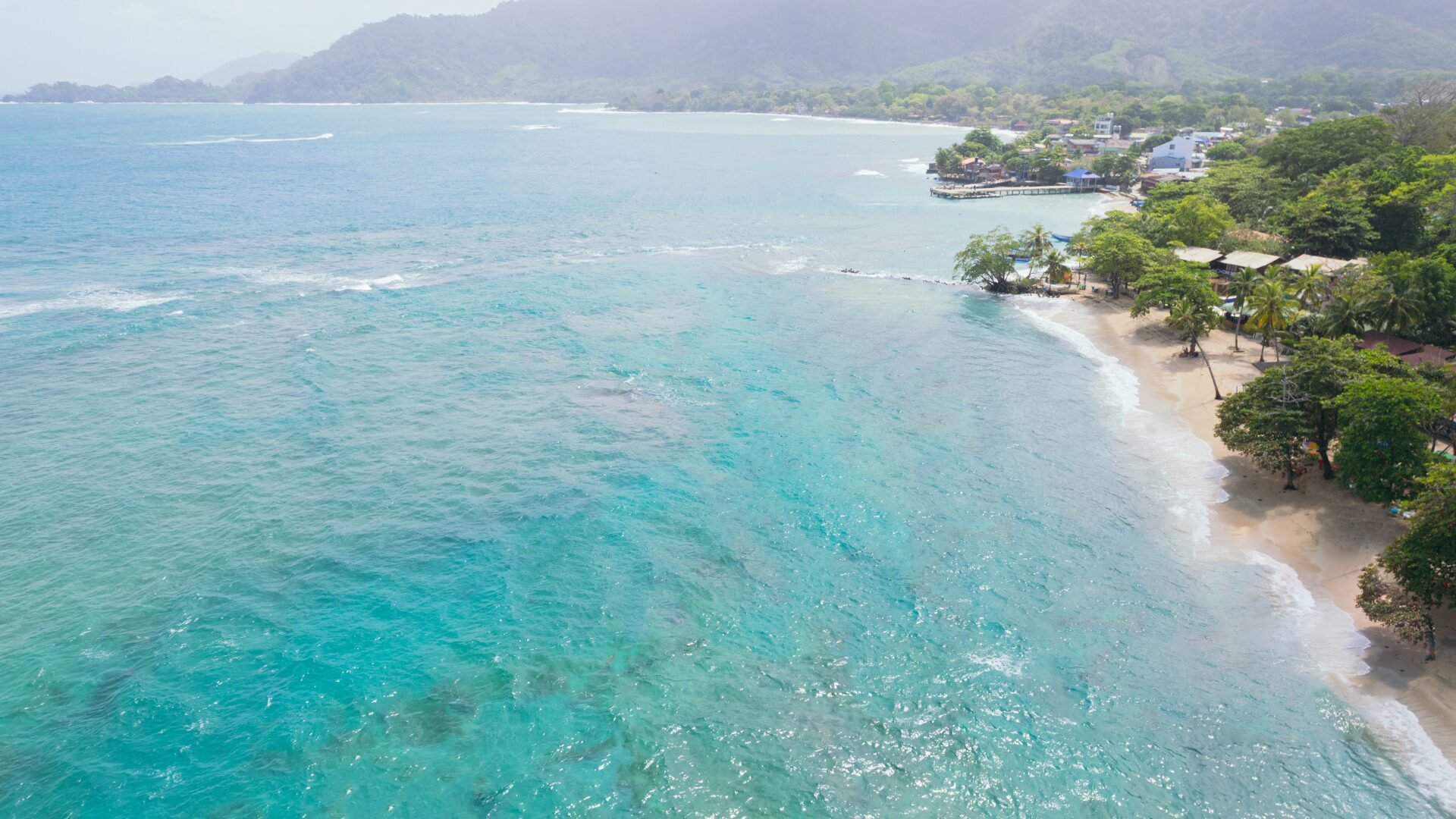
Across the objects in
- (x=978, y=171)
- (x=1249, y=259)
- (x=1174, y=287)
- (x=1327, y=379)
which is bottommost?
(x=1327, y=379)

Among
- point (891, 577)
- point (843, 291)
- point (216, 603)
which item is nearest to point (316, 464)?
point (216, 603)

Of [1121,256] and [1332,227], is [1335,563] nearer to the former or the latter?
[1121,256]

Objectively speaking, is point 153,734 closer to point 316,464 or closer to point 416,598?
point 416,598

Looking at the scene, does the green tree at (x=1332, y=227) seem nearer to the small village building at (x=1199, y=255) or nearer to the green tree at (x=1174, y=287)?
the small village building at (x=1199, y=255)

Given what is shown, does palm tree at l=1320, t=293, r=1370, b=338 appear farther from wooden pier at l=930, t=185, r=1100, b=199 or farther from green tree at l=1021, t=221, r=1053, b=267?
wooden pier at l=930, t=185, r=1100, b=199

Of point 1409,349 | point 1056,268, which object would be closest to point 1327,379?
point 1409,349

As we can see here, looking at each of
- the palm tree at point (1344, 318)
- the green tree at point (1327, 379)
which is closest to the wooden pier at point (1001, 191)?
the palm tree at point (1344, 318)
